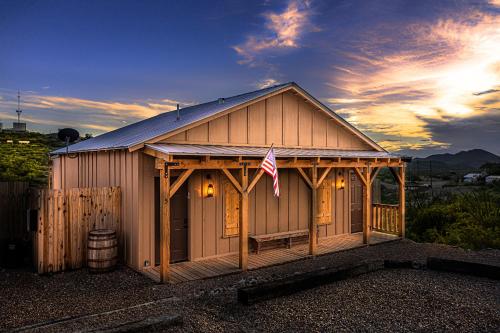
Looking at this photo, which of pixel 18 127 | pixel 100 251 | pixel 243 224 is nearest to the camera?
pixel 100 251

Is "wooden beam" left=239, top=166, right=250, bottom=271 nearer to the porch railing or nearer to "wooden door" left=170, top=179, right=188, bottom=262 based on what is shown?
"wooden door" left=170, top=179, right=188, bottom=262

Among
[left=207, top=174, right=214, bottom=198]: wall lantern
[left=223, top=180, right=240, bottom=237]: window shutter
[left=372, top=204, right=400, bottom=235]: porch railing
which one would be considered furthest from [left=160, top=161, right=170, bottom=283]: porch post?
[left=372, top=204, right=400, bottom=235]: porch railing

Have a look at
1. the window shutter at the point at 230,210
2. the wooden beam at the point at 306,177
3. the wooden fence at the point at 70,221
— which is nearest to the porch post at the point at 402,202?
the wooden beam at the point at 306,177

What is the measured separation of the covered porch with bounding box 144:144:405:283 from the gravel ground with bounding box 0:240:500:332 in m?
0.65

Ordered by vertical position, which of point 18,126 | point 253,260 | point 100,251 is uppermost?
point 18,126

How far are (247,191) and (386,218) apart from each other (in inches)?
283

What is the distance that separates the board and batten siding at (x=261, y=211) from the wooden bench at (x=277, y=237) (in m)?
0.31

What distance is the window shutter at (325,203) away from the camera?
1189 centimetres

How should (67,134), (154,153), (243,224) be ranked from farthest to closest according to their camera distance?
(67,134)
(243,224)
(154,153)

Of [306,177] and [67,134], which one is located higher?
[67,134]

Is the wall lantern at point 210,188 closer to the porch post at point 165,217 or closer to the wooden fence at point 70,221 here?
the porch post at point 165,217

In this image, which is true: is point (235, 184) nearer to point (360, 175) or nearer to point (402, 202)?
point (360, 175)

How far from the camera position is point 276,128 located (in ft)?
35.1

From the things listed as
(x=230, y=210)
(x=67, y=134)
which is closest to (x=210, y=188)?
(x=230, y=210)
